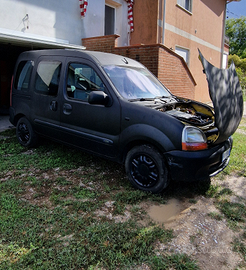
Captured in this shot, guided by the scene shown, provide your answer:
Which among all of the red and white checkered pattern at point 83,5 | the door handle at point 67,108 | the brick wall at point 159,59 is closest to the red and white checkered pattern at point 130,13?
the red and white checkered pattern at point 83,5

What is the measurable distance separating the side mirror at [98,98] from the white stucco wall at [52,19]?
4.79 meters

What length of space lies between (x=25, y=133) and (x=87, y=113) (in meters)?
2.06

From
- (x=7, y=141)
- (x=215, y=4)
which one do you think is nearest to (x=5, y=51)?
(x=7, y=141)

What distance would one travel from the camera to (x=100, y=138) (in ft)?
13.0

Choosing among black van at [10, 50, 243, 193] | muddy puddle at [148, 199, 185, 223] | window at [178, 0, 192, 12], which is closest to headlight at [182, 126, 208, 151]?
black van at [10, 50, 243, 193]

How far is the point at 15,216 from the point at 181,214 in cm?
199

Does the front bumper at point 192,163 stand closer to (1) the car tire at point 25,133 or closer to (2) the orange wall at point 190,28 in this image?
(1) the car tire at point 25,133

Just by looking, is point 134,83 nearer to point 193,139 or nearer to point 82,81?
point 82,81

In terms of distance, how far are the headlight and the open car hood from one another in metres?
0.23

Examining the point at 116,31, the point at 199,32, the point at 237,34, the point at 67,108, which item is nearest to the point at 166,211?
the point at 67,108

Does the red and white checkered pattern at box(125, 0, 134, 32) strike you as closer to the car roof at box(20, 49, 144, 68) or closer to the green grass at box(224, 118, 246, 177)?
the green grass at box(224, 118, 246, 177)

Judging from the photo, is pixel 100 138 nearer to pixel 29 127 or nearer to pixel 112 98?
pixel 112 98

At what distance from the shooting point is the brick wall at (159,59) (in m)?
7.64

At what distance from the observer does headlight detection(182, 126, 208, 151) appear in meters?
3.25
